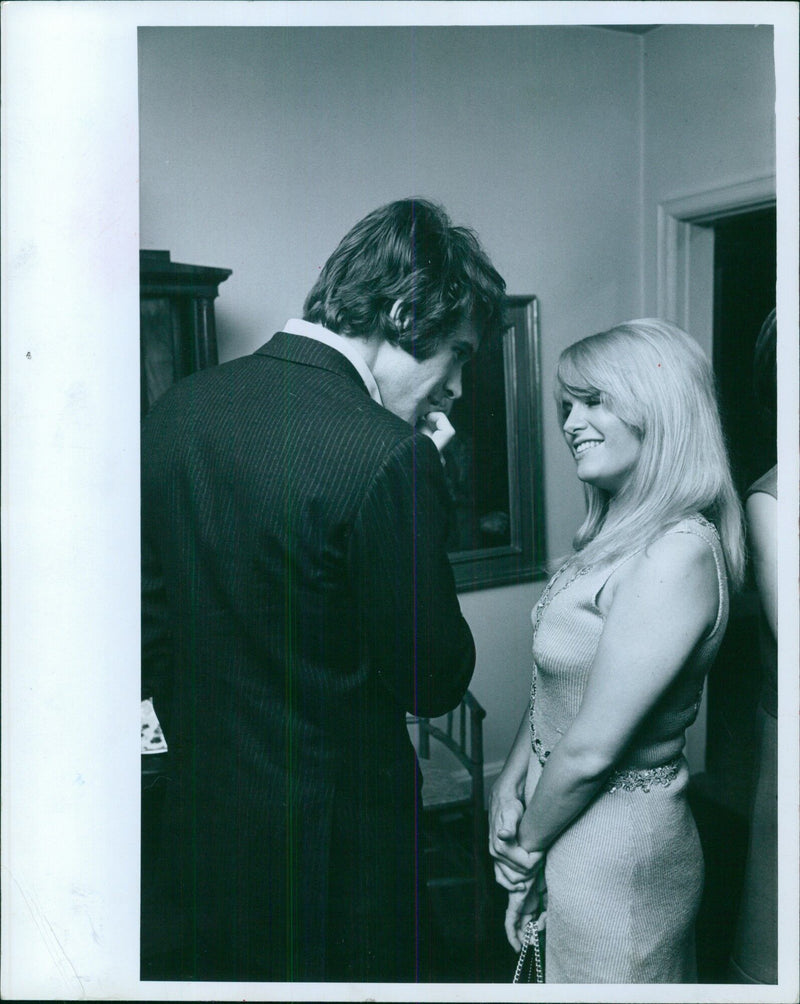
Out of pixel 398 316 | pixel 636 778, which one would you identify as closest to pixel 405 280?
pixel 398 316

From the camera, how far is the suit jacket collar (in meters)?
0.90

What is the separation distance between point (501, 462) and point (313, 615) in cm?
115

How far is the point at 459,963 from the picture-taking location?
1.43m

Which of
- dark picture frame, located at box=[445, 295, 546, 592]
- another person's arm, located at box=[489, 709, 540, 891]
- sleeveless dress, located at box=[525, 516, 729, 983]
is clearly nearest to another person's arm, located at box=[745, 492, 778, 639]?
sleeveless dress, located at box=[525, 516, 729, 983]

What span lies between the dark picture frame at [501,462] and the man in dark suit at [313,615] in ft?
2.45

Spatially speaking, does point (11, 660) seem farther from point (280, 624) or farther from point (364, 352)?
point (364, 352)

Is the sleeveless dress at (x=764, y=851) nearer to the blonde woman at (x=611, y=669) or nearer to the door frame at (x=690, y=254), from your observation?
the blonde woman at (x=611, y=669)

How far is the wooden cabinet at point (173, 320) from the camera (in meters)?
1.49

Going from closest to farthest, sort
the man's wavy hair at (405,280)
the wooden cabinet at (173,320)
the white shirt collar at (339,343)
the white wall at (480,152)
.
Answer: the white shirt collar at (339,343) < the man's wavy hair at (405,280) < the white wall at (480,152) < the wooden cabinet at (173,320)

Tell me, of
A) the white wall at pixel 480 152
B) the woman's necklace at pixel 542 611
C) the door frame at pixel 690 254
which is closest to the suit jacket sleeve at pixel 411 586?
the woman's necklace at pixel 542 611

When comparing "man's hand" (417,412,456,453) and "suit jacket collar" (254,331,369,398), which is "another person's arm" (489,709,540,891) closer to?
"man's hand" (417,412,456,453)

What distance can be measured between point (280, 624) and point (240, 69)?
35.3 inches

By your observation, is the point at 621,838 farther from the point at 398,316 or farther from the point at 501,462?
the point at 501,462

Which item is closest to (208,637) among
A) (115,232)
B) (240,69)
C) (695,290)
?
(115,232)
